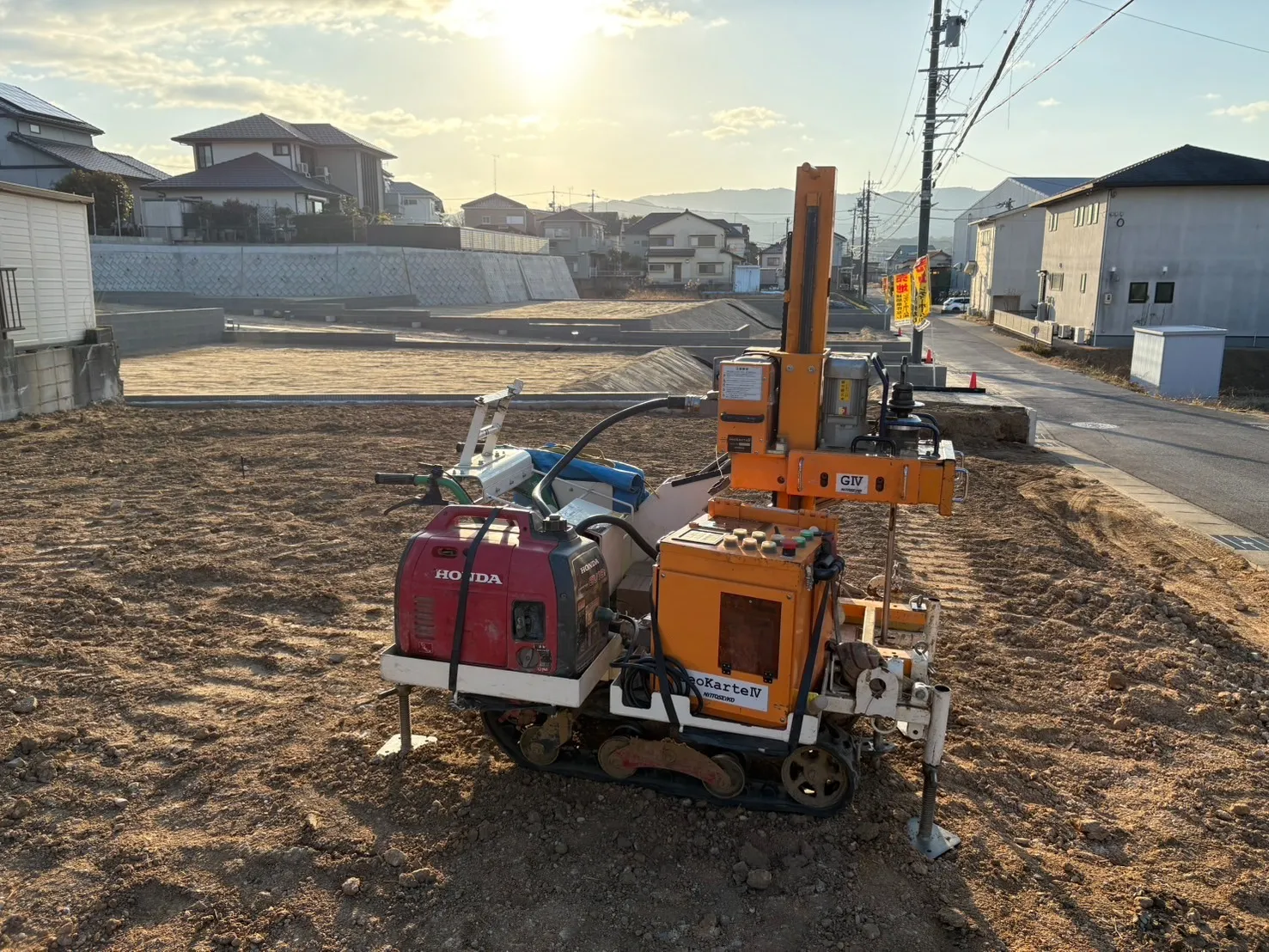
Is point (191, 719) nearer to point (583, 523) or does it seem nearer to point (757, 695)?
point (583, 523)

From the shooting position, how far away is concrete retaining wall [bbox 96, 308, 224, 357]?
71.9 feet

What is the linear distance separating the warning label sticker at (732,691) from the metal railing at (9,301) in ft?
40.0

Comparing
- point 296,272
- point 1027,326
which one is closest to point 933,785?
point 1027,326

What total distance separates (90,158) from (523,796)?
161ft

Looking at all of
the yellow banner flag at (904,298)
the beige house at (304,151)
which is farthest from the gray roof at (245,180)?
the yellow banner flag at (904,298)

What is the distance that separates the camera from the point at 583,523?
4160mm

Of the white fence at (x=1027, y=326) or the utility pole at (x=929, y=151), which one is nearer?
the utility pole at (x=929, y=151)

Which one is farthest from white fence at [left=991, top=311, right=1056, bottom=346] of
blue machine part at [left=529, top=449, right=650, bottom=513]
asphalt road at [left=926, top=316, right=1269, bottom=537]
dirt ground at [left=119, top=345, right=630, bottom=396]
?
blue machine part at [left=529, top=449, right=650, bottom=513]

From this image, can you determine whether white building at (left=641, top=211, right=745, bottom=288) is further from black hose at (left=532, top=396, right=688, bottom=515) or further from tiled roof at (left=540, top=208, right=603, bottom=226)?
black hose at (left=532, top=396, right=688, bottom=515)

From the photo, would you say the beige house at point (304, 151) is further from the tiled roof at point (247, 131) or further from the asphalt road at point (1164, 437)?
the asphalt road at point (1164, 437)

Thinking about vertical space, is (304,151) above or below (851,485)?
above

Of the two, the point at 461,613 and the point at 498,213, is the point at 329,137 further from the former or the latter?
the point at 461,613

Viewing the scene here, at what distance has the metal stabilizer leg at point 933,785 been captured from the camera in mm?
3420

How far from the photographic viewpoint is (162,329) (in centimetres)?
2317
